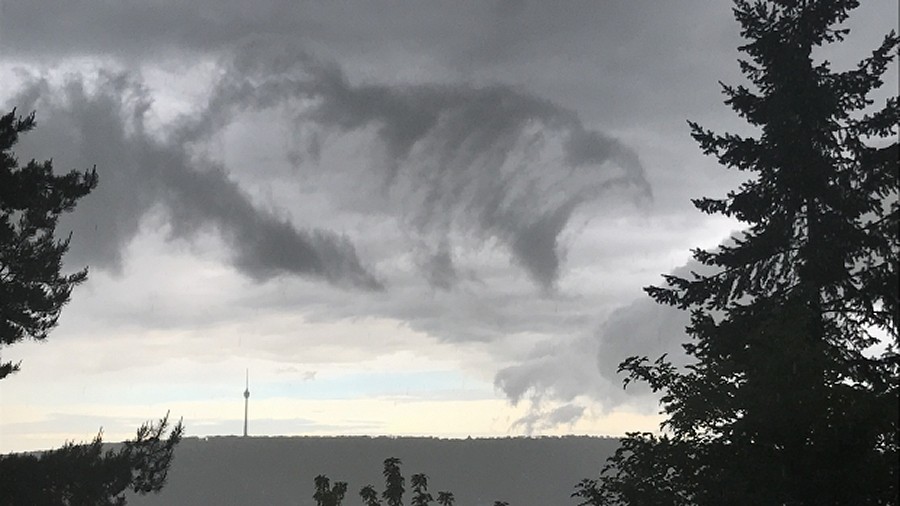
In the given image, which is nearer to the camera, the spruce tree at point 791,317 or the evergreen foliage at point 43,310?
the spruce tree at point 791,317

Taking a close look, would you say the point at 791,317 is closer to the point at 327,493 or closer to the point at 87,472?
the point at 327,493

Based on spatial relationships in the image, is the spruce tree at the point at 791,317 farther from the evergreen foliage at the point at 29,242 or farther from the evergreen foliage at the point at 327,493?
the evergreen foliage at the point at 29,242

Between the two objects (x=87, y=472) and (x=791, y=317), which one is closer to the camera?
(x=791, y=317)

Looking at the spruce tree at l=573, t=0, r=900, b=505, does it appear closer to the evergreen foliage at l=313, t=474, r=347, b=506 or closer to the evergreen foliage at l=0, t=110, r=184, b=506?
the evergreen foliage at l=313, t=474, r=347, b=506

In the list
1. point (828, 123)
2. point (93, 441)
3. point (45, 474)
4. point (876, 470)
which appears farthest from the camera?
point (93, 441)

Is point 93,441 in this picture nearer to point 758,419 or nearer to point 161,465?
point 161,465

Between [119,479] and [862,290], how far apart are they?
19.6 meters

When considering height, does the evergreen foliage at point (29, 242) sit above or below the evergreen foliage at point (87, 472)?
above

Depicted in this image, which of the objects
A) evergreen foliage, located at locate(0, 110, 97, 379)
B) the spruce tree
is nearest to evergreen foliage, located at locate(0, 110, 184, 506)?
evergreen foliage, located at locate(0, 110, 97, 379)

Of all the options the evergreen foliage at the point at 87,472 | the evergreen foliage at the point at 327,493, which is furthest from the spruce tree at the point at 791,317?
the evergreen foliage at the point at 87,472

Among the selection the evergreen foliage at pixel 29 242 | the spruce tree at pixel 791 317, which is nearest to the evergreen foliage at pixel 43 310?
the evergreen foliage at pixel 29 242

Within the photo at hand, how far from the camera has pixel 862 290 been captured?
67.6ft

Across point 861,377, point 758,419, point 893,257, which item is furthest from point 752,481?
point 893,257

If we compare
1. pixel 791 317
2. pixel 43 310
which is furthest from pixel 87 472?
pixel 791 317
